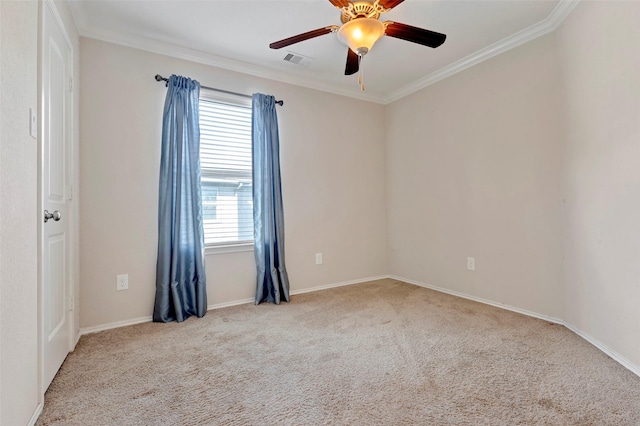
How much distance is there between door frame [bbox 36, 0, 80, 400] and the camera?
144 centimetres

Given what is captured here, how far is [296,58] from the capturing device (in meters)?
2.92

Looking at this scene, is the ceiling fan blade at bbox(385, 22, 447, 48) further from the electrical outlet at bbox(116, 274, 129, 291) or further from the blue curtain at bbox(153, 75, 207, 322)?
the electrical outlet at bbox(116, 274, 129, 291)

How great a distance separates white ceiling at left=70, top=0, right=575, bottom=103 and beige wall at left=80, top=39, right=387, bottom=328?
0.48ft

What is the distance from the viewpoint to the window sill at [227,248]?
2.84 meters

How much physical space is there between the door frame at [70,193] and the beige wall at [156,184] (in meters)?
0.16

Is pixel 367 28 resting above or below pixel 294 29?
below

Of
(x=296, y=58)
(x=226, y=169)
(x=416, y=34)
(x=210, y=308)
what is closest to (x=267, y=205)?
(x=226, y=169)

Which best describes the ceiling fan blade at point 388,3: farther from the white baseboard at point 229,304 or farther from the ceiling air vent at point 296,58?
the white baseboard at point 229,304

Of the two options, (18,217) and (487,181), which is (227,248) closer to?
(18,217)

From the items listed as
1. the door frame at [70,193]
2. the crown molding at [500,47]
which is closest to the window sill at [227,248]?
the door frame at [70,193]

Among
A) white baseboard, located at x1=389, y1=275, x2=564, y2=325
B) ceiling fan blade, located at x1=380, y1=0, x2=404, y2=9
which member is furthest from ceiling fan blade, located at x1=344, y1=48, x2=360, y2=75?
white baseboard, located at x1=389, y1=275, x2=564, y2=325

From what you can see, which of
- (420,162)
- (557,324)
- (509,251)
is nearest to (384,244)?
(420,162)

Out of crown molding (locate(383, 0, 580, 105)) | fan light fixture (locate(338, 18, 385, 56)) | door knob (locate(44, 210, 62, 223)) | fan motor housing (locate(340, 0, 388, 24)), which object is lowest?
door knob (locate(44, 210, 62, 223))

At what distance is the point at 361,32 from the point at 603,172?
5.83ft
